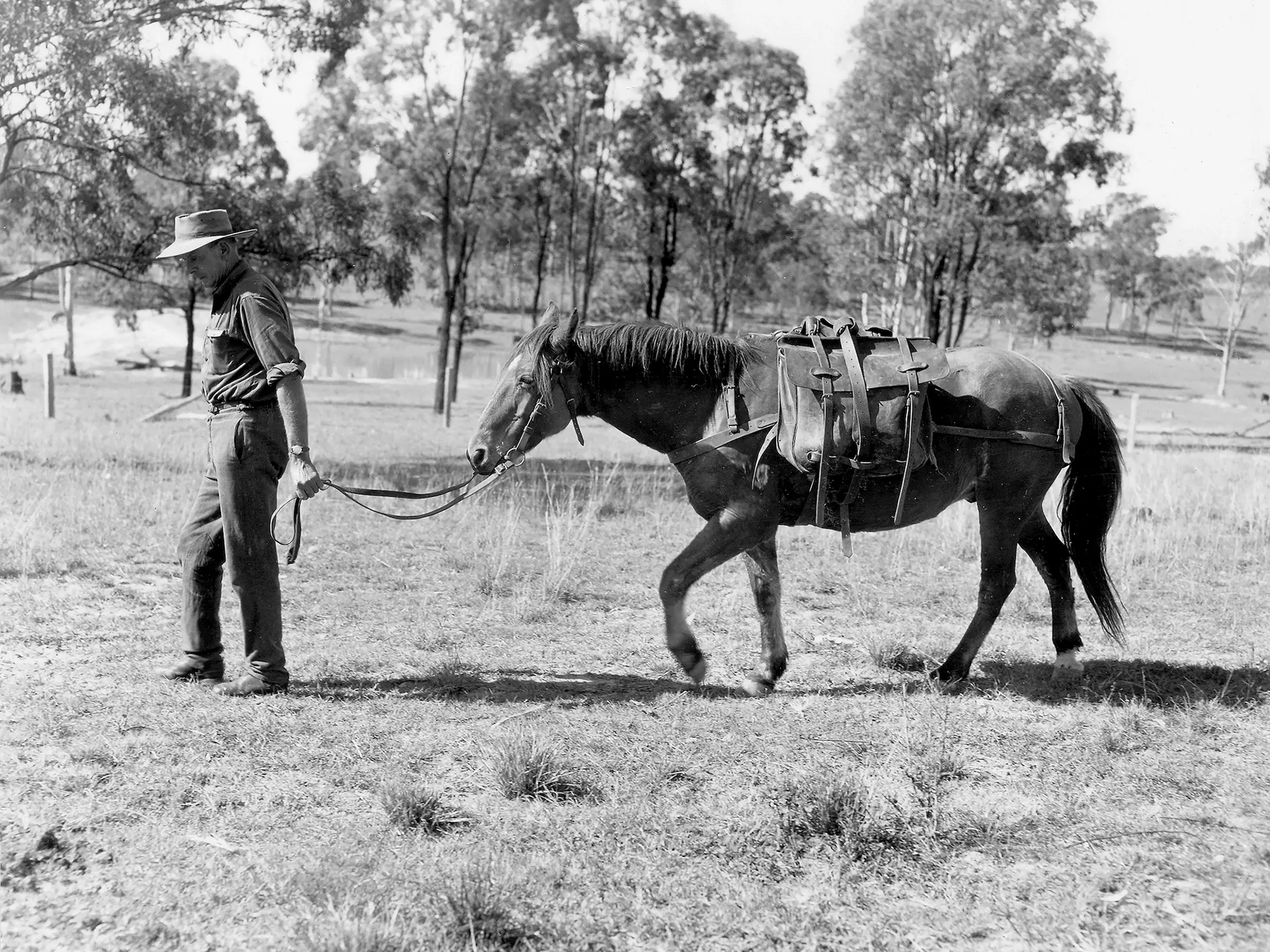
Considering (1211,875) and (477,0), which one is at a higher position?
(477,0)

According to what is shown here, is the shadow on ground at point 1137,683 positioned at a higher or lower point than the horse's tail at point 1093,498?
lower

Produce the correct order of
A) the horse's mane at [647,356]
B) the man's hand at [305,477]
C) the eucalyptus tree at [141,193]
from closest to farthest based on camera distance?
the man's hand at [305,477], the horse's mane at [647,356], the eucalyptus tree at [141,193]

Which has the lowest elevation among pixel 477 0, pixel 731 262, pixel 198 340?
pixel 198 340

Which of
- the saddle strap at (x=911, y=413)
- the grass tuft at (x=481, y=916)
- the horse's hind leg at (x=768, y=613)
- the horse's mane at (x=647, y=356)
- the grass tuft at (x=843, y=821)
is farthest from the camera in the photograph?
the horse's hind leg at (x=768, y=613)

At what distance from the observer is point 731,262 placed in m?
39.5

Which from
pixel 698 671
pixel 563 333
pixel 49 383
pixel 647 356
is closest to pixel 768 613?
pixel 698 671

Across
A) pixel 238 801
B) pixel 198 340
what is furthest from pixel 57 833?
pixel 198 340

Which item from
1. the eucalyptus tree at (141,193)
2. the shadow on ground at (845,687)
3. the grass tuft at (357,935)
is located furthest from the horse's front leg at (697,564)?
the eucalyptus tree at (141,193)

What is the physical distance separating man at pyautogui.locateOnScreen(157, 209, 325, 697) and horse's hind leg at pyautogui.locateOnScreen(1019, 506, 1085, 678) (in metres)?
4.13

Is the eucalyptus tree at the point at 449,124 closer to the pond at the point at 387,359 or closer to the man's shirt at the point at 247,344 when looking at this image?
the pond at the point at 387,359

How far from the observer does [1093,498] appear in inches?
247

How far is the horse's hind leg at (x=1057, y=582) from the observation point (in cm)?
607

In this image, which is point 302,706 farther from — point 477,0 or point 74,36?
point 477,0

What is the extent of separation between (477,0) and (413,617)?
24679 millimetres
